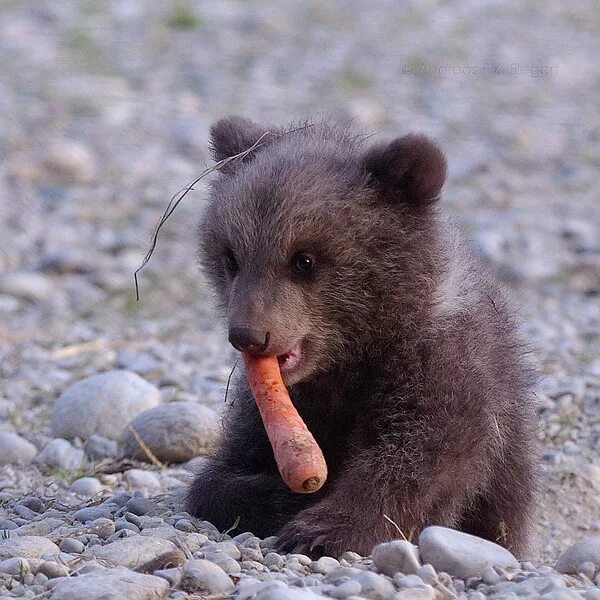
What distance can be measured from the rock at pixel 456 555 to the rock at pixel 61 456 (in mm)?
2569

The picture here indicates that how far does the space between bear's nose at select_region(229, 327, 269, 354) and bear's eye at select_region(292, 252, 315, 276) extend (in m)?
0.31

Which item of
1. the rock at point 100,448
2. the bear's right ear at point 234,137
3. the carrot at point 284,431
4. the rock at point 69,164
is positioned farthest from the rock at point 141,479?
the rock at point 69,164

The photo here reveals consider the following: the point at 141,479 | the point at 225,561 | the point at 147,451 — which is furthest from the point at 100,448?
the point at 225,561

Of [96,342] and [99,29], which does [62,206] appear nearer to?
[96,342]

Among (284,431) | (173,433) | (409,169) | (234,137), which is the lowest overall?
(173,433)

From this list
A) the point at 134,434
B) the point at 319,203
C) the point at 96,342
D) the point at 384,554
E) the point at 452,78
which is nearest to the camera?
the point at 384,554

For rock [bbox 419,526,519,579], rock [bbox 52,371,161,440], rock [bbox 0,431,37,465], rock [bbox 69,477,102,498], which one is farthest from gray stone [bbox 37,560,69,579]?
rock [bbox 52,371,161,440]

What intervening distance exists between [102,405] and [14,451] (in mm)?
574

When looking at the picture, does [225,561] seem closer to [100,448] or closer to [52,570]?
[52,570]

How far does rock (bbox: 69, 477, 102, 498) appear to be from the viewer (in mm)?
5746

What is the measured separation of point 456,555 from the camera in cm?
419

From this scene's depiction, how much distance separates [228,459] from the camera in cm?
521

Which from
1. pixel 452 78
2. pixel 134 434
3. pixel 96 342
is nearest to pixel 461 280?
pixel 134 434

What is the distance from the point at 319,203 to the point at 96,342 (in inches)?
173
